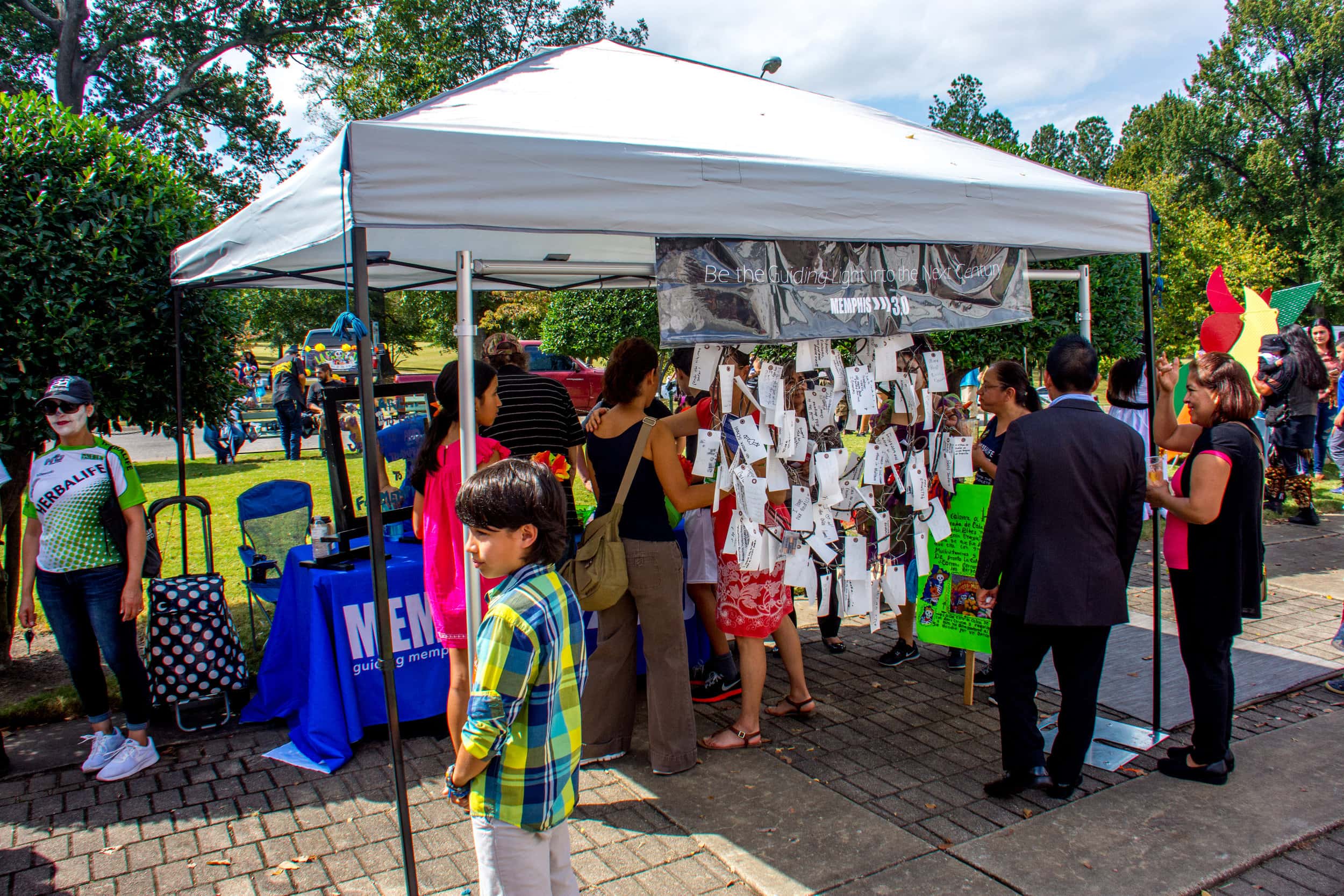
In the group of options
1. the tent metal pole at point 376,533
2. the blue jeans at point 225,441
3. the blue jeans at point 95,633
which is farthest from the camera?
the blue jeans at point 225,441

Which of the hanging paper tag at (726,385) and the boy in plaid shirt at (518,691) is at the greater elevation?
the hanging paper tag at (726,385)

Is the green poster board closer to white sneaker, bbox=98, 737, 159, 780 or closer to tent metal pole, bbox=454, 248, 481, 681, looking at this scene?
tent metal pole, bbox=454, 248, 481, 681

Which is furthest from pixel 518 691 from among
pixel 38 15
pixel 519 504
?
pixel 38 15

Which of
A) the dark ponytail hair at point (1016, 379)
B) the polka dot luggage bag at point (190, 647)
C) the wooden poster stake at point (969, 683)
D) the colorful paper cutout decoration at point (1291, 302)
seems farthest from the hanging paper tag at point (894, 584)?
the polka dot luggage bag at point (190, 647)

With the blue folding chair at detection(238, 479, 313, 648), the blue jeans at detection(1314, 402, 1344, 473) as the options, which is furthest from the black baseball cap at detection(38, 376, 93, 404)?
the blue jeans at detection(1314, 402, 1344, 473)

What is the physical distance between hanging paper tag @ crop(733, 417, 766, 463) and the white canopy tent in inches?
30.8

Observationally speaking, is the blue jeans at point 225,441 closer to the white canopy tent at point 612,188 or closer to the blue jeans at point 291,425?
the blue jeans at point 291,425

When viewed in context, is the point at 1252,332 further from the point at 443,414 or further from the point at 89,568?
the point at 89,568

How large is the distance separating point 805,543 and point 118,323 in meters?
3.64

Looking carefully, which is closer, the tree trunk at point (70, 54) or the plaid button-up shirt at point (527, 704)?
the plaid button-up shirt at point (527, 704)

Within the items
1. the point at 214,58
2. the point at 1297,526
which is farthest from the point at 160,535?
the point at 214,58

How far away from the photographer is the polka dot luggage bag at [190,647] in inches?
161

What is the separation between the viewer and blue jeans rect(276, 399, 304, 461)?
1412cm

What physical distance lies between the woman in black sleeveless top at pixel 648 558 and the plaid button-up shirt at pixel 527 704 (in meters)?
1.50
